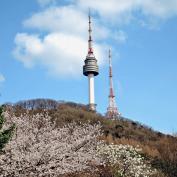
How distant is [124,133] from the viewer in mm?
61281

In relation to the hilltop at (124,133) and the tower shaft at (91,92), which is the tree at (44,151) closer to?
the hilltop at (124,133)

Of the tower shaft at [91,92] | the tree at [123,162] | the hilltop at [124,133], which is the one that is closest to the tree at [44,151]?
the tree at [123,162]

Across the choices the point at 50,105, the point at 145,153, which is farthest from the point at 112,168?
the point at 50,105

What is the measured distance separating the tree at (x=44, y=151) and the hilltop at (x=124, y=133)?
6515mm

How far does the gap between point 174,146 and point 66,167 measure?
1965 cm

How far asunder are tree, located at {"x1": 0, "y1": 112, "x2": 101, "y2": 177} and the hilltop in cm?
651

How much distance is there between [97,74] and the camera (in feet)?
365

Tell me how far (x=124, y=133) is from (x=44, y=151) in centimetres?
3772

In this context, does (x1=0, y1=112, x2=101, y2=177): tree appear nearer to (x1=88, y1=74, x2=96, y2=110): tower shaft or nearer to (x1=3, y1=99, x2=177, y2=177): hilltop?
(x1=3, y1=99, x2=177, y2=177): hilltop

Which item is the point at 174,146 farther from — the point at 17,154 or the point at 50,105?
the point at 50,105

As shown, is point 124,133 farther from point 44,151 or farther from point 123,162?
point 44,151

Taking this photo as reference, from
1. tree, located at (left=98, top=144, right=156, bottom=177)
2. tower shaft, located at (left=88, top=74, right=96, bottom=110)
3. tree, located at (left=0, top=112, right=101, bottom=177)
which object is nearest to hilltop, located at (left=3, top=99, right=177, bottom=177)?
tree, located at (left=98, top=144, right=156, bottom=177)

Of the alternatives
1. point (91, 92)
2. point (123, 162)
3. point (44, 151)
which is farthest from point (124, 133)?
point (91, 92)

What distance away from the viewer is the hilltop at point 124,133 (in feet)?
127
